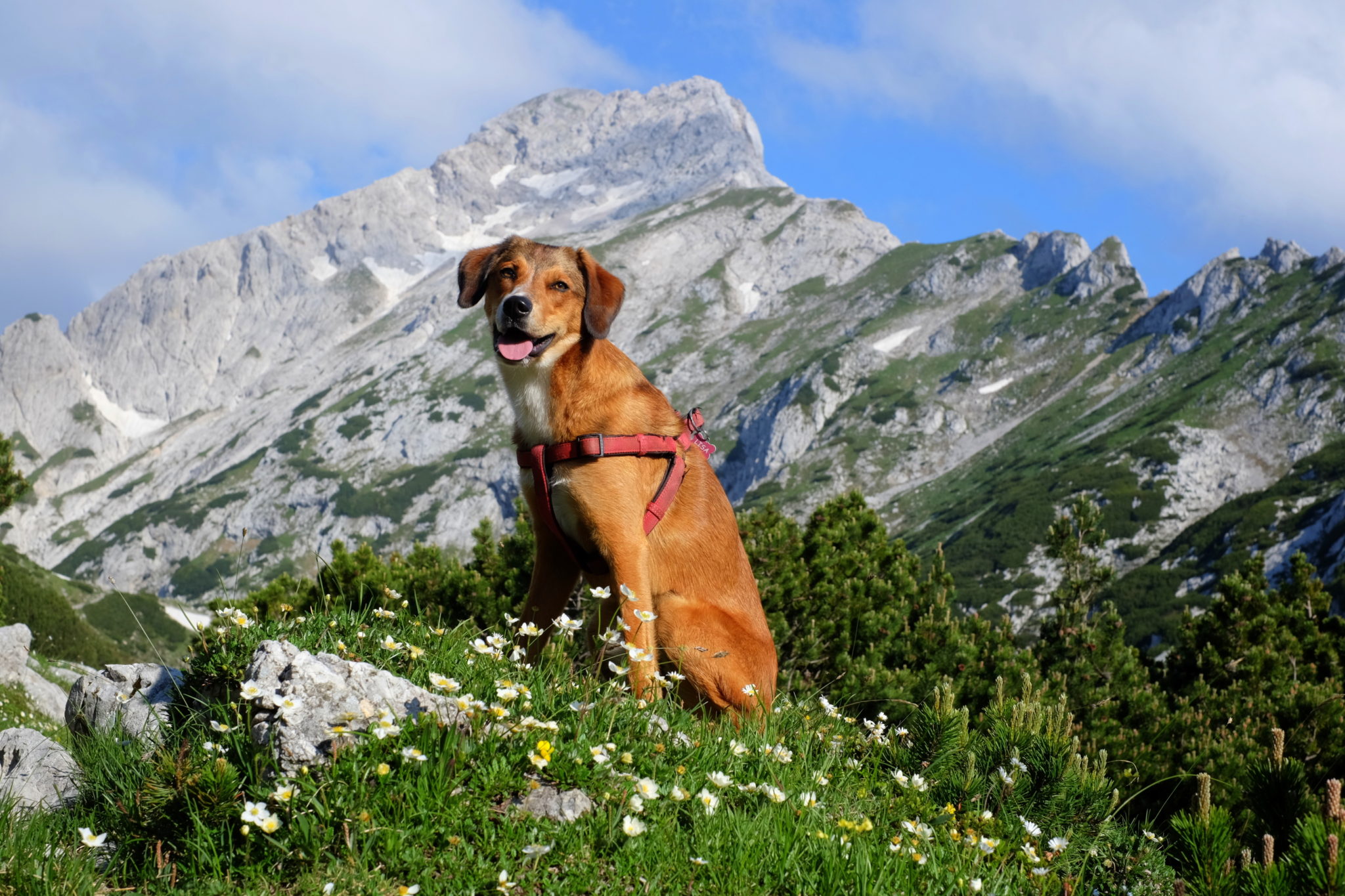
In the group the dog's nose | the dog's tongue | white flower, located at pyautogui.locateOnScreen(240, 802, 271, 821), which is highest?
the dog's nose

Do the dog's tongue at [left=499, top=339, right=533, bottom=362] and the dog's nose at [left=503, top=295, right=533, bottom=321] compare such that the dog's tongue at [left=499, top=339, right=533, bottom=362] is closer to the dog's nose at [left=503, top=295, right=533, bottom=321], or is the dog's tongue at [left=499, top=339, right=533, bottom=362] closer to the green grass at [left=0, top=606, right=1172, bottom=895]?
the dog's nose at [left=503, top=295, right=533, bottom=321]

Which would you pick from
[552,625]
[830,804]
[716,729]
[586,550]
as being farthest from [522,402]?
[830,804]

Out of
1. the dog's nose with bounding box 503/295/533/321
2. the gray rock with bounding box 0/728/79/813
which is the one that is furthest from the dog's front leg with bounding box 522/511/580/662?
the gray rock with bounding box 0/728/79/813

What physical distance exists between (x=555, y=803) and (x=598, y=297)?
3.79 metres

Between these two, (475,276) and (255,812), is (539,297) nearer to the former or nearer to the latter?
(475,276)

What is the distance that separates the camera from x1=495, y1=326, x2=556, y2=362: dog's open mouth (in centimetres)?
627

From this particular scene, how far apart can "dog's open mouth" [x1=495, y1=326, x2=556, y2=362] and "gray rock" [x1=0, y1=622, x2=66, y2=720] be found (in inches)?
573

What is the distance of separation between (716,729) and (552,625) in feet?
5.68

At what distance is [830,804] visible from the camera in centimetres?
459

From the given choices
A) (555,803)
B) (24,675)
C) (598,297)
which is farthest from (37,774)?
(24,675)

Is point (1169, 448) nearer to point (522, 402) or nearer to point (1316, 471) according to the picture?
point (1316, 471)

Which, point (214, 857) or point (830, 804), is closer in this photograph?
point (214, 857)

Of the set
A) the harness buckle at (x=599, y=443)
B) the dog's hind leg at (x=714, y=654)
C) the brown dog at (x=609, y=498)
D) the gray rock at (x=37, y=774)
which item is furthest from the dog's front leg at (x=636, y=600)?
the gray rock at (x=37, y=774)

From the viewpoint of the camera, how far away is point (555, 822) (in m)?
3.85
